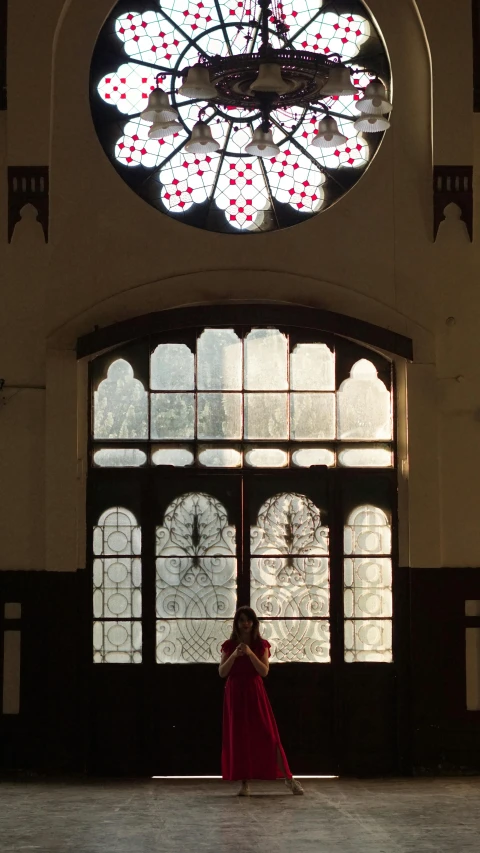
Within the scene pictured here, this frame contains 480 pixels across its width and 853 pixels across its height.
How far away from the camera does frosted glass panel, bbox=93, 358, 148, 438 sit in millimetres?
8828

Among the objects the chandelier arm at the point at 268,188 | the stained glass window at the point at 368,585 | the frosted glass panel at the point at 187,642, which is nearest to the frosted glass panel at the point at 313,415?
the stained glass window at the point at 368,585

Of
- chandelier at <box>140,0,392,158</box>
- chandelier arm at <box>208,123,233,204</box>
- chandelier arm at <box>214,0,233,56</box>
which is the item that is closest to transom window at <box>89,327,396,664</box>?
chandelier arm at <box>208,123,233,204</box>

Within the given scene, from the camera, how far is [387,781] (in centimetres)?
838

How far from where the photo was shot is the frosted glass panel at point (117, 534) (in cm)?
873

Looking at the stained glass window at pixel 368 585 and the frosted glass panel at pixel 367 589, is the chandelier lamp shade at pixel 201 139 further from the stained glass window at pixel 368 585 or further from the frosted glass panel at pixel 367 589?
the frosted glass panel at pixel 367 589

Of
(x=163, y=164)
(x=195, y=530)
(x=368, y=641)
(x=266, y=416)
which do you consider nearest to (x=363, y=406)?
(x=266, y=416)

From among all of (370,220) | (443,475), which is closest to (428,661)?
(443,475)

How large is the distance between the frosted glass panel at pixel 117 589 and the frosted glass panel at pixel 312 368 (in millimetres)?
1742

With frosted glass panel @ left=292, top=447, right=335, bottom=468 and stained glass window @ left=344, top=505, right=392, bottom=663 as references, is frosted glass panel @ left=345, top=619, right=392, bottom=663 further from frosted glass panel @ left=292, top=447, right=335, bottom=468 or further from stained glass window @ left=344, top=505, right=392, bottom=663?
frosted glass panel @ left=292, top=447, right=335, bottom=468

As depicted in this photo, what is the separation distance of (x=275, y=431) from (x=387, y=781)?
8.37 ft

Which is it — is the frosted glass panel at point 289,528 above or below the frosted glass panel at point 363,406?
below

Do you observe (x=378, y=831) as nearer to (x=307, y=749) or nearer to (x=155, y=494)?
(x=307, y=749)

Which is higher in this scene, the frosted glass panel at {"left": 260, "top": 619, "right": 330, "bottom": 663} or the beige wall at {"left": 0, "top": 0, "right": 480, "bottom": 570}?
the beige wall at {"left": 0, "top": 0, "right": 480, "bottom": 570}

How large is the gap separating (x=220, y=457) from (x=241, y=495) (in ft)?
1.03
